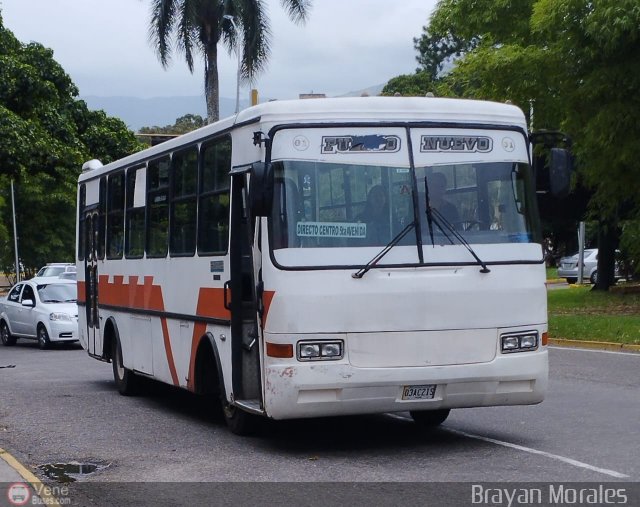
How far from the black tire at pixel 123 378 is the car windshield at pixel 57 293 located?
1284 centimetres

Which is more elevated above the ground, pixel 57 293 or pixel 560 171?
pixel 560 171

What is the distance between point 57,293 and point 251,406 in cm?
1914

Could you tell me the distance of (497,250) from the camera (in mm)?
10492

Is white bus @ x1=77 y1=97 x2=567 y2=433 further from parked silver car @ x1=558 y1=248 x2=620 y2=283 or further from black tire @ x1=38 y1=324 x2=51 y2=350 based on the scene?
parked silver car @ x1=558 y1=248 x2=620 y2=283

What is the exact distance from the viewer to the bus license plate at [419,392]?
1008 cm

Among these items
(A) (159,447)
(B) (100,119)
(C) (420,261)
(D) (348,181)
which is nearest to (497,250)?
(C) (420,261)

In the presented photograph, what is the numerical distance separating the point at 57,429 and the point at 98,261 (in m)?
4.51

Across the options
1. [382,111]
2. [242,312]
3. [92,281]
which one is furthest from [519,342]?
[92,281]

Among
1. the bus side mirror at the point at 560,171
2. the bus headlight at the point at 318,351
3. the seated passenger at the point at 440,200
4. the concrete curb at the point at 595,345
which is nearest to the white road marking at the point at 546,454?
the bus headlight at the point at 318,351

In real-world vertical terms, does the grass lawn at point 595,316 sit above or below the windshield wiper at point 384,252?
below

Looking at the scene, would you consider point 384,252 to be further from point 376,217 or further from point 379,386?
point 379,386

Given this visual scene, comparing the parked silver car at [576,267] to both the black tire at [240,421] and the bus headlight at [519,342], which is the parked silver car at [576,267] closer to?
the black tire at [240,421]

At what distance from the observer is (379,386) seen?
996 centimetres

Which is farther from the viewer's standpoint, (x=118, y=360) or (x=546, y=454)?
(x=118, y=360)
